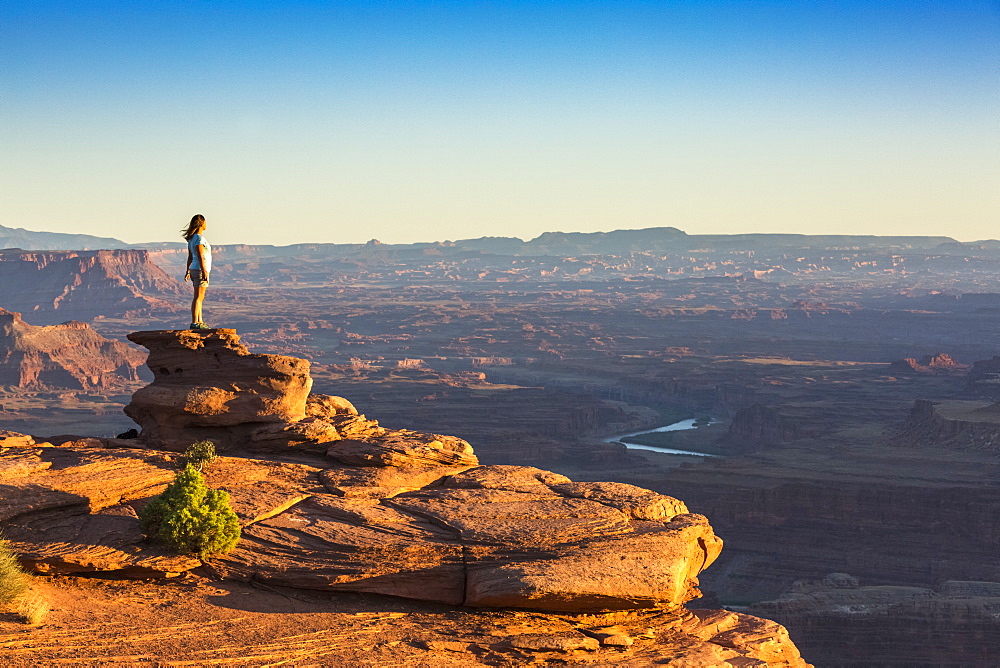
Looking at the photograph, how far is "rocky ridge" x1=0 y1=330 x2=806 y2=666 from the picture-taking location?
68.2ft

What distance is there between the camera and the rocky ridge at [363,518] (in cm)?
2080

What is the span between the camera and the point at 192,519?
20891 mm

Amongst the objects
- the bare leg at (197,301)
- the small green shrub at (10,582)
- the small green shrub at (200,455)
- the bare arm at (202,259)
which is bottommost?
the small green shrub at (10,582)

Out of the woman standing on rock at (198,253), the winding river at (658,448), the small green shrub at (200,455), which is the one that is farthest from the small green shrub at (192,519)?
the winding river at (658,448)

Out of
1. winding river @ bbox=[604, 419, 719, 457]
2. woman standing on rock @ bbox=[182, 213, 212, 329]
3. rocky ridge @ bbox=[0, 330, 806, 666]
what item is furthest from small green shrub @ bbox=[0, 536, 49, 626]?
winding river @ bbox=[604, 419, 719, 457]

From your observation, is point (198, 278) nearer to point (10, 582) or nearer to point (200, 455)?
point (200, 455)

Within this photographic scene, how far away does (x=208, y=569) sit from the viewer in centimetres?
2098

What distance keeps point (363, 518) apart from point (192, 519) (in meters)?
3.75

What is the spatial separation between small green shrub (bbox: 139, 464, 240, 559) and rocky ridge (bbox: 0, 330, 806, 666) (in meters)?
0.33

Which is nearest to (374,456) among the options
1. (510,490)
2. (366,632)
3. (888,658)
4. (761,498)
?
(510,490)

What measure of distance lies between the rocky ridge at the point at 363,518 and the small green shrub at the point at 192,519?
0.33 metres

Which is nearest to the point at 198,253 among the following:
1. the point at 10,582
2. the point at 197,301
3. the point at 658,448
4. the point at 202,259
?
the point at 202,259

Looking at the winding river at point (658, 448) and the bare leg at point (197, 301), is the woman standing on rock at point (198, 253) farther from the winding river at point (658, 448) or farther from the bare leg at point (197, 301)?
the winding river at point (658, 448)

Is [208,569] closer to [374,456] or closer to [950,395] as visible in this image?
[374,456]
